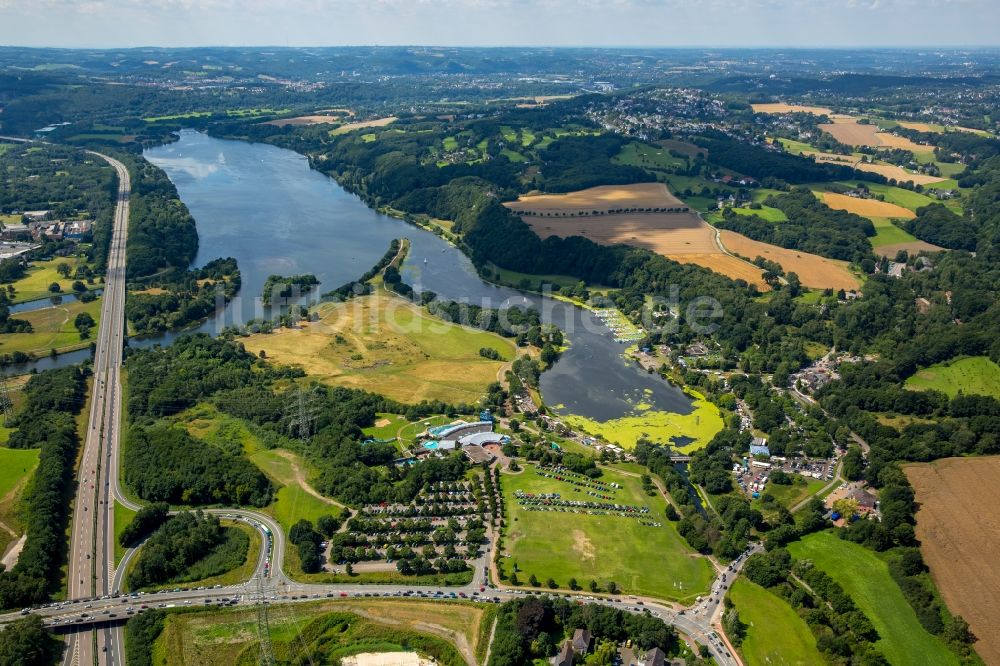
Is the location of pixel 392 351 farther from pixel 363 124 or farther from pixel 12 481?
pixel 363 124

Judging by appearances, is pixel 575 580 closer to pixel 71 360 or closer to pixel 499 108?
pixel 71 360

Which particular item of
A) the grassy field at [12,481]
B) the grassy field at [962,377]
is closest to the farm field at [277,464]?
the grassy field at [12,481]

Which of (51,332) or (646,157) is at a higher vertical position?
(646,157)

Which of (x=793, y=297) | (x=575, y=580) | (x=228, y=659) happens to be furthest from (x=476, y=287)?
(x=228, y=659)

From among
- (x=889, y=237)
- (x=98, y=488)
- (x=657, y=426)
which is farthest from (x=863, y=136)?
(x=98, y=488)

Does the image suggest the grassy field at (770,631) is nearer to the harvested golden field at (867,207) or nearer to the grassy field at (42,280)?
the grassy field at (42,280)

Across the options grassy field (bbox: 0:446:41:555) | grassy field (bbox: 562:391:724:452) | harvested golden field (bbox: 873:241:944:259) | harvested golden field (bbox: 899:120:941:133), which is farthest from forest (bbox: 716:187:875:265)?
grassy field (bbox: 0:446:41:555)

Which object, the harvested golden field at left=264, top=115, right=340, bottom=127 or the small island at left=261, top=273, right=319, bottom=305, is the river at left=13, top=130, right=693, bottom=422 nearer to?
the small island at left=261, top=273, right=319, bottom=305
